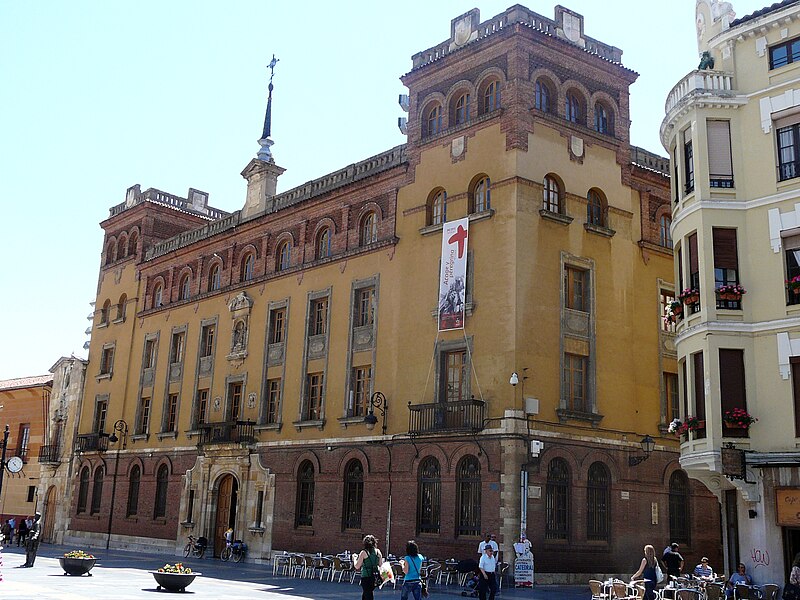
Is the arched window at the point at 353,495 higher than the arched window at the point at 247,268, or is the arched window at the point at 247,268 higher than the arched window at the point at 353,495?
the arched window at the point at 247,268

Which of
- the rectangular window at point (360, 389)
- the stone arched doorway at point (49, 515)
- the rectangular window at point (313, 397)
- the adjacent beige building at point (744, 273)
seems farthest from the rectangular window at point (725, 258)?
the stone arched doorway at point (49, 515)

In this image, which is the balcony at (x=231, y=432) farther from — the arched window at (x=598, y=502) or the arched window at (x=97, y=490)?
the arched window at (x=598, y=502)

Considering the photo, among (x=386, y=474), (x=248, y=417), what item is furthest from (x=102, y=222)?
(x=386, y=474)

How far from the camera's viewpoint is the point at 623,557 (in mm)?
29359

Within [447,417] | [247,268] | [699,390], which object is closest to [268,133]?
[247,268]

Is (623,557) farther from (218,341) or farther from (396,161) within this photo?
(218,341)

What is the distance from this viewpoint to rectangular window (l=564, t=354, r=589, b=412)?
29594 millimetres

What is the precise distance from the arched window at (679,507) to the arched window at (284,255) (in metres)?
18.4

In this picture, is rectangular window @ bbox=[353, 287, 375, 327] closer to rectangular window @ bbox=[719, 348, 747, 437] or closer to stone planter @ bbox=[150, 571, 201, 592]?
stone planter @ bbox=[150, 571, 201, 592]

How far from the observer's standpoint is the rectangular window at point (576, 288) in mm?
30547

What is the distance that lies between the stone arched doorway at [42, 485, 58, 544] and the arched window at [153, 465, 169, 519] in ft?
36.0

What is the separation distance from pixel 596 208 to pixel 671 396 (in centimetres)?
752

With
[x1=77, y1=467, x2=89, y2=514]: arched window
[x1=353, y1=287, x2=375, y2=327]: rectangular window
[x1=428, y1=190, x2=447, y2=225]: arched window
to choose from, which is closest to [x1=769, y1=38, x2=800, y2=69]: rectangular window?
[x1=428, y1=190, x2=447, y2=225]: arched window

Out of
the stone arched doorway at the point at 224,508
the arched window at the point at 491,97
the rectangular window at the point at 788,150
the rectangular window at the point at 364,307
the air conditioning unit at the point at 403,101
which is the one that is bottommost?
the stone arched doorway at the point at 224,508
